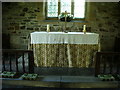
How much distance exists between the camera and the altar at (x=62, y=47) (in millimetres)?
4141

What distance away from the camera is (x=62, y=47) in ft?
13.7

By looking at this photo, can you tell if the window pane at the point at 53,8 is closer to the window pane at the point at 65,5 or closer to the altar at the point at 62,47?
the window pane at the point at 65,5

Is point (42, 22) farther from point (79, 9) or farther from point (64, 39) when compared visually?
point (64, 39)

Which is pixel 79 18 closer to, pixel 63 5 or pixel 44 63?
pixel 63 5

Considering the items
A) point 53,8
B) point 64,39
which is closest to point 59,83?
point 64,39

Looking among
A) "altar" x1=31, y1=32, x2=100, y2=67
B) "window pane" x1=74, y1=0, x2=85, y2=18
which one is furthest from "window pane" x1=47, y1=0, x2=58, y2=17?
"altar" x1=31, y1=32, x2=100, y2=67

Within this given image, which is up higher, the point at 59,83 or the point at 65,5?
the point at 65,5

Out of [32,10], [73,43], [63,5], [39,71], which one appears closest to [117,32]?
[63,5]

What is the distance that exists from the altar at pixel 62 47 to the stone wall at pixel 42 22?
7.90ft

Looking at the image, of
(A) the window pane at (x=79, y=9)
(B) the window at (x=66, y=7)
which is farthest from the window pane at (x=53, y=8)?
(A) the window pane at (x=79, y=9)

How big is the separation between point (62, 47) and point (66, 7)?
2.92 meters

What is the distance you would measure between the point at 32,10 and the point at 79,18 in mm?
1984

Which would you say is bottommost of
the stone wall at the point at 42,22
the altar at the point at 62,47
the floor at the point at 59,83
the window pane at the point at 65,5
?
the floor at the point at 59,83

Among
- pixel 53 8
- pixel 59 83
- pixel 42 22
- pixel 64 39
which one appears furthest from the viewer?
pixel 53 8
